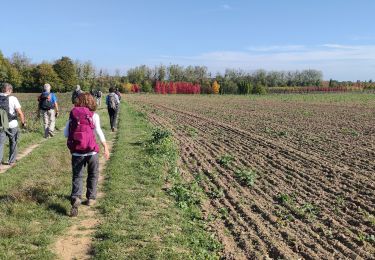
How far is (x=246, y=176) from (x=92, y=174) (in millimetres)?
4241

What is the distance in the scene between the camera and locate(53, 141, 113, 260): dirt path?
5.40 meters

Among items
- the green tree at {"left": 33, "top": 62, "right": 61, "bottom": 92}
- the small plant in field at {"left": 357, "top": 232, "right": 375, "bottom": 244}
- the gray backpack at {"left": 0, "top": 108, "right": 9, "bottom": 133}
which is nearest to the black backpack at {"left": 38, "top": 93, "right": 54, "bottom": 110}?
the gray backpack at {"left": 0, "top": 108, "right": 9, "bottom": 133}

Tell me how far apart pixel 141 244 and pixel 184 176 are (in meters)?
4.54

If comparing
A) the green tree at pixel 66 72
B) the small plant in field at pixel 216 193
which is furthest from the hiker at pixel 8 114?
the green tree at pixel 66 72

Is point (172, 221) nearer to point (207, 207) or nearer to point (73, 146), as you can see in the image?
point (207, 207)

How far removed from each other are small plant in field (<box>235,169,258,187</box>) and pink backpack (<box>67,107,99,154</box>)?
425 cm

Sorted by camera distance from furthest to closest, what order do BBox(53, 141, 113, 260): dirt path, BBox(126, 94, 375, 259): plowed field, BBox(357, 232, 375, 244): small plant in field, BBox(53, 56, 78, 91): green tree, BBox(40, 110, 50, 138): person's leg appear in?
A: BBox(53, 56, 78, 91): green tree < BBox(40, 110, 50, 138): person's leg < BBox(357, 232, 375, 244): small plant in field < BBox(126, 94, 375, 259): plowed field < BBox(53, 141, 113, 260): dirt path

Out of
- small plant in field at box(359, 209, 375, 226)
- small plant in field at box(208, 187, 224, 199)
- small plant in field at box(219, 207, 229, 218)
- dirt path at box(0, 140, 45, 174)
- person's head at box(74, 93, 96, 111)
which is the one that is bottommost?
small plant in field at box(359, 209, 375, 226)

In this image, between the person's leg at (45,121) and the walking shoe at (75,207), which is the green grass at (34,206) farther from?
the person's leg at (45,121)

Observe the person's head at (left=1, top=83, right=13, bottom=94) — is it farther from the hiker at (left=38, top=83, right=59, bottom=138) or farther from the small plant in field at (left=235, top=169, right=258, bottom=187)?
the small plant in field at (left=235, top=169, right=258, bottom=187)

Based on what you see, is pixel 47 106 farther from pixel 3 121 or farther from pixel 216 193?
pixel 216 193

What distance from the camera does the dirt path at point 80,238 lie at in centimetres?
540

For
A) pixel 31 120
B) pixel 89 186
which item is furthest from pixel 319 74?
pixel 89 186

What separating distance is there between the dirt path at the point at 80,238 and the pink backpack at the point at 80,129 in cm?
109
